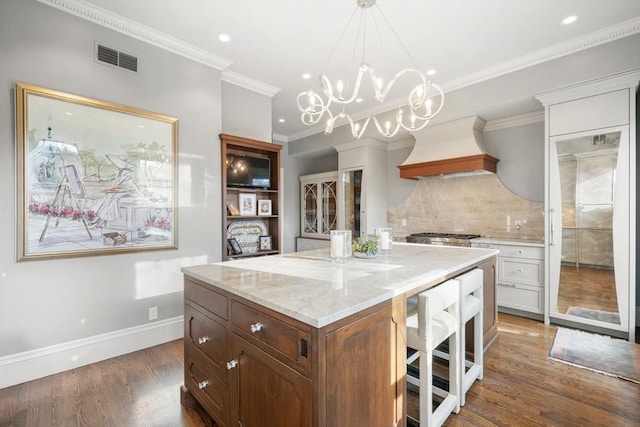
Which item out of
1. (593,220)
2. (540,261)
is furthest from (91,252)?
(593,220)

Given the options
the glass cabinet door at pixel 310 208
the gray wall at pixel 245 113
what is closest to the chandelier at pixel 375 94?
the gray wall at pixel 245 113

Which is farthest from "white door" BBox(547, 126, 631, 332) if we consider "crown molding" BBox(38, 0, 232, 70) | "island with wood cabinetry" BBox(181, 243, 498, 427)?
"crown molding" BBox(38, 0, 232, 70)

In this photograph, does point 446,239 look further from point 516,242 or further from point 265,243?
point 265,243

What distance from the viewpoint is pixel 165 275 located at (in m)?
2.87

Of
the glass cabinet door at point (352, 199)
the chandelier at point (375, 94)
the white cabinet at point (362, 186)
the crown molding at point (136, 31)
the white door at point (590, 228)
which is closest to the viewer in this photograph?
the chandelier at point (375, 94)

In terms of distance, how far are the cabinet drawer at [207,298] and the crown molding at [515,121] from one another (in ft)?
13.9

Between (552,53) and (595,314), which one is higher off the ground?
(552,53)

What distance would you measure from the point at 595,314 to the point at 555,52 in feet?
8.88

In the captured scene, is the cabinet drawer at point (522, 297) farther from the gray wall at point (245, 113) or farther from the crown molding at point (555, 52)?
the gray wall at point (245, 113)

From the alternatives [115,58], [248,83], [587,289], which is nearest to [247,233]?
[248,83]

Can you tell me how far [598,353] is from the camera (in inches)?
97.7

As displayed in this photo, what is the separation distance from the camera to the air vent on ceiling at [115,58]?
2508 millimetres

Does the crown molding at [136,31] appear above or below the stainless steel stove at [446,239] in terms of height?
above

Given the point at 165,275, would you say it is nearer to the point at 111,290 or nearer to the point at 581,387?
the point at 111,290
